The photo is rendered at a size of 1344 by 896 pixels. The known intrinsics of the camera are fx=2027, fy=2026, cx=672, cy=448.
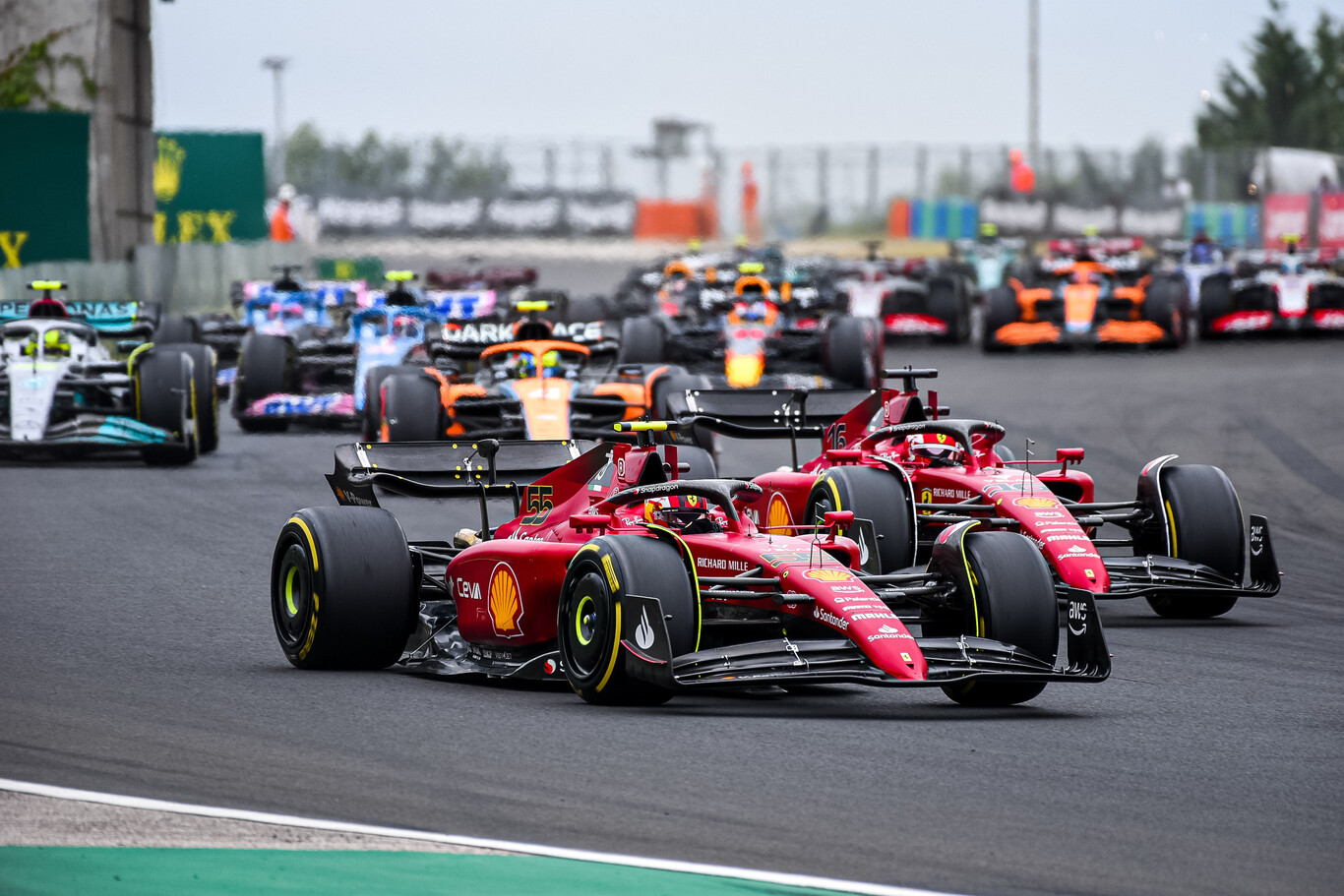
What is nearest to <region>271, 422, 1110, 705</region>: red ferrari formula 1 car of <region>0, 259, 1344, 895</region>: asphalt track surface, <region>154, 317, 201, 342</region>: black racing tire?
<region>0, 259, 1344, 895</region>: asphalt track surface

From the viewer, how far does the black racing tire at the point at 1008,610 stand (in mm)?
9078

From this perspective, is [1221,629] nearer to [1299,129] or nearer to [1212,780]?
[1212,780]

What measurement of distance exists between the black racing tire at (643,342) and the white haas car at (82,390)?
280 inches

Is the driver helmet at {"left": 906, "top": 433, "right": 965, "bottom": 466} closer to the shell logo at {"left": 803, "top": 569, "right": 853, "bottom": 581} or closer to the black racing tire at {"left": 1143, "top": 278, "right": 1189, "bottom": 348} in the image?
the shell logo at {"left": 803, "top": 569, "right": 853, "bottom": 581}

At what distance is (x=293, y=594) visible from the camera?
1040 centimetres

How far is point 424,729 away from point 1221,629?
5757 millimetres

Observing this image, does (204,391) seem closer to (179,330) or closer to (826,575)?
(179,330)

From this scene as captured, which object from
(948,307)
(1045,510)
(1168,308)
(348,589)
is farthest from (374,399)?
(948,307)

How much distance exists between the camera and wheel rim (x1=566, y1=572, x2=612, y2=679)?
8.85 m

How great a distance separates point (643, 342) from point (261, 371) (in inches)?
206

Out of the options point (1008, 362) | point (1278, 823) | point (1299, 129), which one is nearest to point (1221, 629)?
point (1278, 823)

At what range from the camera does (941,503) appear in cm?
1321

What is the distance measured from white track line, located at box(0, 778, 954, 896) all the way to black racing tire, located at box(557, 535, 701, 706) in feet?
7.23

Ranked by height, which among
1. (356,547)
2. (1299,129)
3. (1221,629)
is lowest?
(1221,629)
